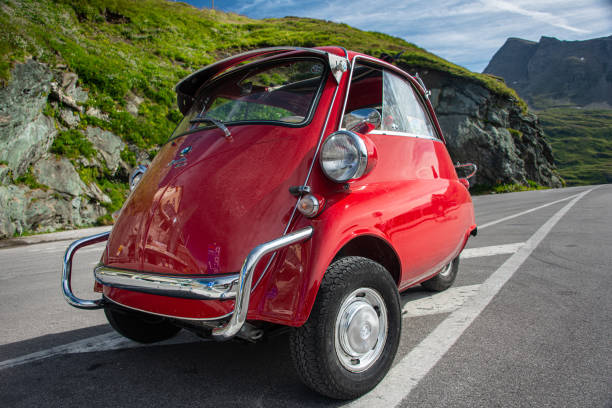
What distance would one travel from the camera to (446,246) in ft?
9.69

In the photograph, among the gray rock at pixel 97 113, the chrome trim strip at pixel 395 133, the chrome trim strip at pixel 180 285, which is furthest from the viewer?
the gray rock at pixel 97 113

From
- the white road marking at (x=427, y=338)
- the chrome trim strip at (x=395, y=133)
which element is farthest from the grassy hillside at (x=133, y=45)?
the chrome trim strip at (x=395, y=133)

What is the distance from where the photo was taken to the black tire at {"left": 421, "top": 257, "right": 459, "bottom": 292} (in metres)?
3.66

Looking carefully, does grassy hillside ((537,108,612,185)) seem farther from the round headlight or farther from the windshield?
the round headlight

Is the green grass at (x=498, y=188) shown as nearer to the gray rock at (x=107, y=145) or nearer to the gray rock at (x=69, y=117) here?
the gray rock at (x=107, y=145)

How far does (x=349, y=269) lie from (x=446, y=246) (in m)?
1.32

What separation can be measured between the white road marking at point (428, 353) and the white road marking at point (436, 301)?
0.07 m

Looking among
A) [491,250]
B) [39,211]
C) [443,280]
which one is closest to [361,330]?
[443,280]

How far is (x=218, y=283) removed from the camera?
1730 millimetres

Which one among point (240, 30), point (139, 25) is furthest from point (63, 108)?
point (240, 30)

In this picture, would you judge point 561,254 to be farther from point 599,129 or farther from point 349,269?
point 599,129

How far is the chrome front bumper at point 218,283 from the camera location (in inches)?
63.9

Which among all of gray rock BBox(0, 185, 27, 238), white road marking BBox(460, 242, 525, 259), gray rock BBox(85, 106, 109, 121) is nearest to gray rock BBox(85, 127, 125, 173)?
gray rock BBox(85, 106, 109, 121)

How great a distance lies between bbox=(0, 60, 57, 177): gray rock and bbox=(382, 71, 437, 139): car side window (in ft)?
36.3
